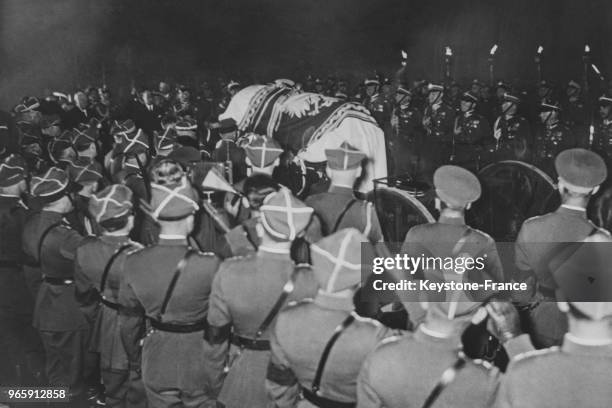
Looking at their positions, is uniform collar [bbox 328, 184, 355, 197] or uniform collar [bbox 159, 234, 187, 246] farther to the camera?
uniform collar [bbox 328, 184, 355, 197]

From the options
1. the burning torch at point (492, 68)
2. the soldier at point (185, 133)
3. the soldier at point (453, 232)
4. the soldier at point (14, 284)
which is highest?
the burning torch at point (492, 68)

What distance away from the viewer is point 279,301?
2844 millimetres

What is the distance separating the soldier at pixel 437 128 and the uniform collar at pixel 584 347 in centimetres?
858

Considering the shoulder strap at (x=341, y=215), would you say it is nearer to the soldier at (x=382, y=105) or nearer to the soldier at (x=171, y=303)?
the soldier at (x=171, y=303)

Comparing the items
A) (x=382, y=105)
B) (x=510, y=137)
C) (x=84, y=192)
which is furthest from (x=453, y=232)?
(x=382, y=105)

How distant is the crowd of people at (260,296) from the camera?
6.89ft

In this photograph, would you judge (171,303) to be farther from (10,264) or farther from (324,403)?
(10,264)

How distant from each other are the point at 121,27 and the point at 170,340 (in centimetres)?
1231

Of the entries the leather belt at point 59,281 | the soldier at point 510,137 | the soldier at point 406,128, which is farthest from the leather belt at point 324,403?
the soldier at point 406,128

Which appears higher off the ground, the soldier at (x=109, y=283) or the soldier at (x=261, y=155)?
the soldier at (x=261, y=155)

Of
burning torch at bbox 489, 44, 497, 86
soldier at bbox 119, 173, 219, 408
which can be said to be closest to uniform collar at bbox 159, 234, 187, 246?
soldier at bbox 119, 173, 219, 408

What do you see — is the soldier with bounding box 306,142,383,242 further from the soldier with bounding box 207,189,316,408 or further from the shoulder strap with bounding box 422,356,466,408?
the shoulder strap with bounding box 422,356,466,408

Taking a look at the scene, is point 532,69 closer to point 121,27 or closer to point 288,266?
point 121,27

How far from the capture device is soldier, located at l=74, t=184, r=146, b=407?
140 inches
